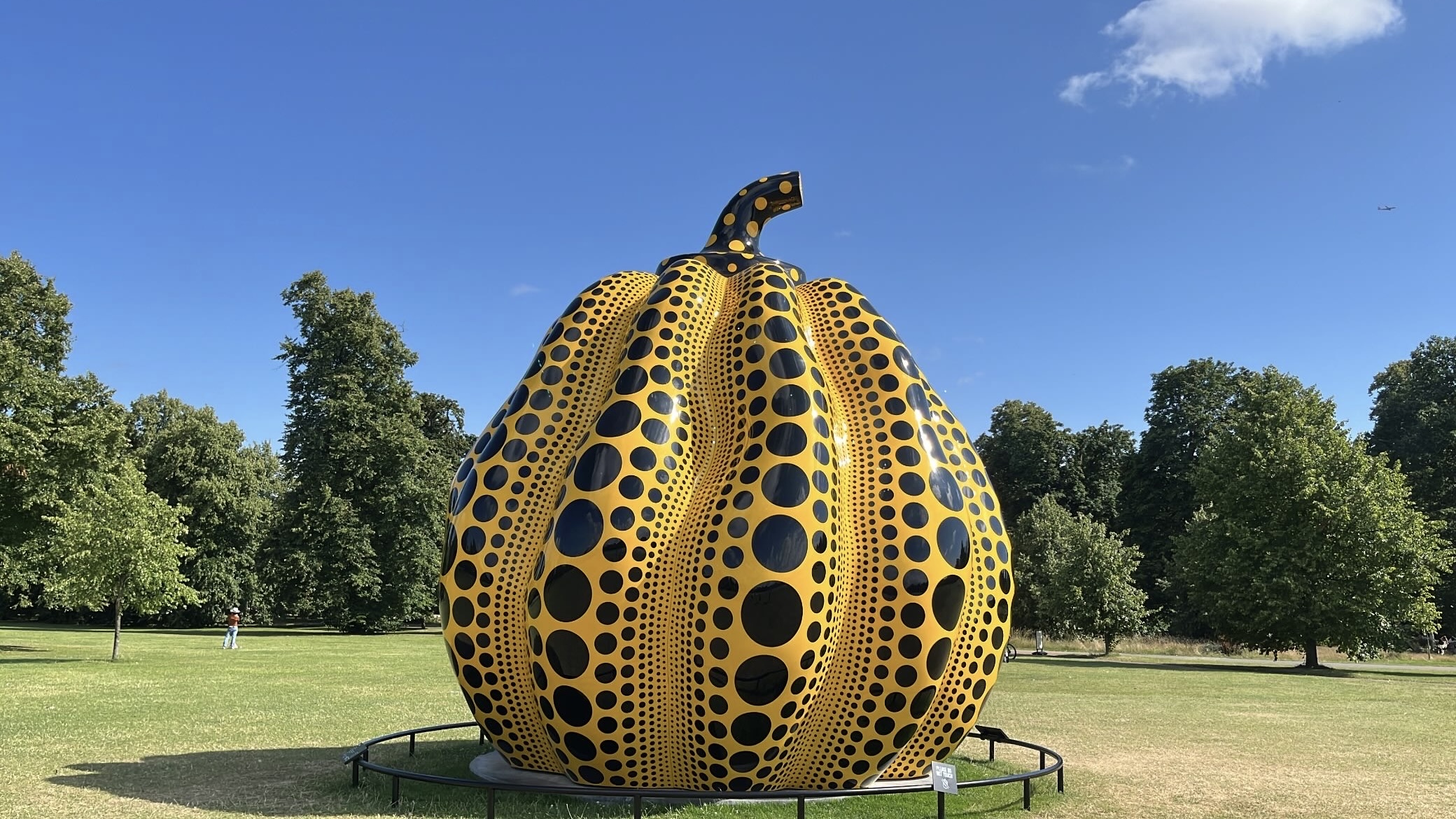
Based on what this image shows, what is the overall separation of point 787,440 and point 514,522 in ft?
10.3

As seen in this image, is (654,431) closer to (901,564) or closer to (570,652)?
(570,652)

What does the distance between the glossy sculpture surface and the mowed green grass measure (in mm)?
1070

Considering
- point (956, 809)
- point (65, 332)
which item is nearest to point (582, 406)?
point (956, 809)

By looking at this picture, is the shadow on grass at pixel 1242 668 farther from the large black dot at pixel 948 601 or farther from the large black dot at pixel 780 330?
the large black dot at pixel 780 330

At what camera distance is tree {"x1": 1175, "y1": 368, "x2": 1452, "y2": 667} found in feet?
131

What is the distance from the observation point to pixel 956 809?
11094 mm

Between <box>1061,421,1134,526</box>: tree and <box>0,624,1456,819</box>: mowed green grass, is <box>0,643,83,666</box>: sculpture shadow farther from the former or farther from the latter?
<box>1061,421,1134,526</box>: tree

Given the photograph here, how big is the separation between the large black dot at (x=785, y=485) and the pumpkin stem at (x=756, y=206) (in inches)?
169

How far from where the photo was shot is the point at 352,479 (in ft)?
184

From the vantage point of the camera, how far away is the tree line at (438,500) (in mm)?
39688

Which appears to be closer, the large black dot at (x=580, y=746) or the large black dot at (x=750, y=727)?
the large black dot at (x=750, y=727)

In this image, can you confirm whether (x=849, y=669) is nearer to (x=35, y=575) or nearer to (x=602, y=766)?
(x=602, y=766)

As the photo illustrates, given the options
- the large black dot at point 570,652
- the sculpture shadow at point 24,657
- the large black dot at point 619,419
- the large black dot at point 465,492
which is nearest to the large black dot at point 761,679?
the large black dot at point 570,652

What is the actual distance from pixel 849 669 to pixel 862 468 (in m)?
2.06
